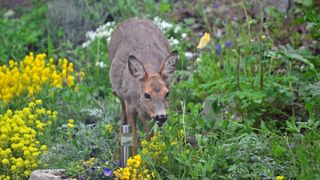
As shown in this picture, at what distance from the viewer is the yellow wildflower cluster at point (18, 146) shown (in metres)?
7.41

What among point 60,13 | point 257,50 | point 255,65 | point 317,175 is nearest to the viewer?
point 317,175

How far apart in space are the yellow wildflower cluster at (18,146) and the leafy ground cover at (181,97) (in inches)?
0.4

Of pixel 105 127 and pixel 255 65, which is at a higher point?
pixel 255 65

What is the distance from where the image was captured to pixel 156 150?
6.75 metres

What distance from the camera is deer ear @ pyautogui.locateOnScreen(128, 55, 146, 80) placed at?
710 centimetres

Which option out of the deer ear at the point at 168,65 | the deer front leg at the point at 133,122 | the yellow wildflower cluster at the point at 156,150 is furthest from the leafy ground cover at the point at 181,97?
the deer ear at the point at 168,65

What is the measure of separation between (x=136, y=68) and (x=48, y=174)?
1.20m

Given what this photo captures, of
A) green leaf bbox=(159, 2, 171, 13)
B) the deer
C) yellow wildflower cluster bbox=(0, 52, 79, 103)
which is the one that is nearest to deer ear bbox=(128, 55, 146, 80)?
the deer

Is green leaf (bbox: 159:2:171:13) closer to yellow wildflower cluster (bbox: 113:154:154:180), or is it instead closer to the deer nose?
the deer nose

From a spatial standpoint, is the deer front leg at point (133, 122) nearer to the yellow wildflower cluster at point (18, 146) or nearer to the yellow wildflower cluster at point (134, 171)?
the yellow wildflower cluster at point (134, 171)

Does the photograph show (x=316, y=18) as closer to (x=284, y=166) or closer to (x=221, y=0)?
(x=284, y=166)

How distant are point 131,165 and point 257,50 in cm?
235

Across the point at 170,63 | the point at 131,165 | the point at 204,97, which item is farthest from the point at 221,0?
the point at 131,165

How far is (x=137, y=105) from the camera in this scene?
727 cm
